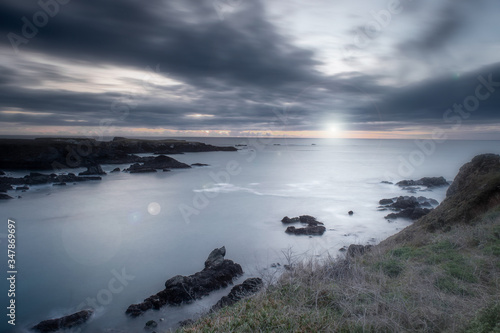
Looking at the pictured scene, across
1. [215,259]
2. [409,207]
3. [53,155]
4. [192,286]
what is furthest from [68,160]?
[409,207]

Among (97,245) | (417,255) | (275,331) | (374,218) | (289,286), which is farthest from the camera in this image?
(374,218)

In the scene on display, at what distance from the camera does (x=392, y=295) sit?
460 centimetres

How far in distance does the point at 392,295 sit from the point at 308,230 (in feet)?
31.4

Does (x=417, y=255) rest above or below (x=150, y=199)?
above

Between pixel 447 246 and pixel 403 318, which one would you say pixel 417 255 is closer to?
pixel 447 246

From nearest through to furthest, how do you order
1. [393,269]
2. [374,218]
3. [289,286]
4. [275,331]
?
[275,331]
[289,286]
[393,269]
[374,218]

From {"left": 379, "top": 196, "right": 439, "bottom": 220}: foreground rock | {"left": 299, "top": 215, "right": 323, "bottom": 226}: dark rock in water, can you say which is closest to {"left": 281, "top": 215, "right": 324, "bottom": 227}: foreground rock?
{"left": 299, "top": 215, "right": 323, "bottom": 226}: dark rock in water

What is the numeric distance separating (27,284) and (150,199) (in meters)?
13.9

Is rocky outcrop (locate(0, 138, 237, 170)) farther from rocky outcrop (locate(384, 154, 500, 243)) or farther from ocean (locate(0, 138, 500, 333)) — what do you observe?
rocky outcrop (locate(384, 154, 500, 243))

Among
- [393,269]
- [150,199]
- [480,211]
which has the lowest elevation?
[150,199]

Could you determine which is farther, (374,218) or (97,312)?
(374,218)

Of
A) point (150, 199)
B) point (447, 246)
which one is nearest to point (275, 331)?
point (447, 246)

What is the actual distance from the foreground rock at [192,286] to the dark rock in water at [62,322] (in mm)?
Result: 1067

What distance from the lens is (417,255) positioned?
6805 mm
